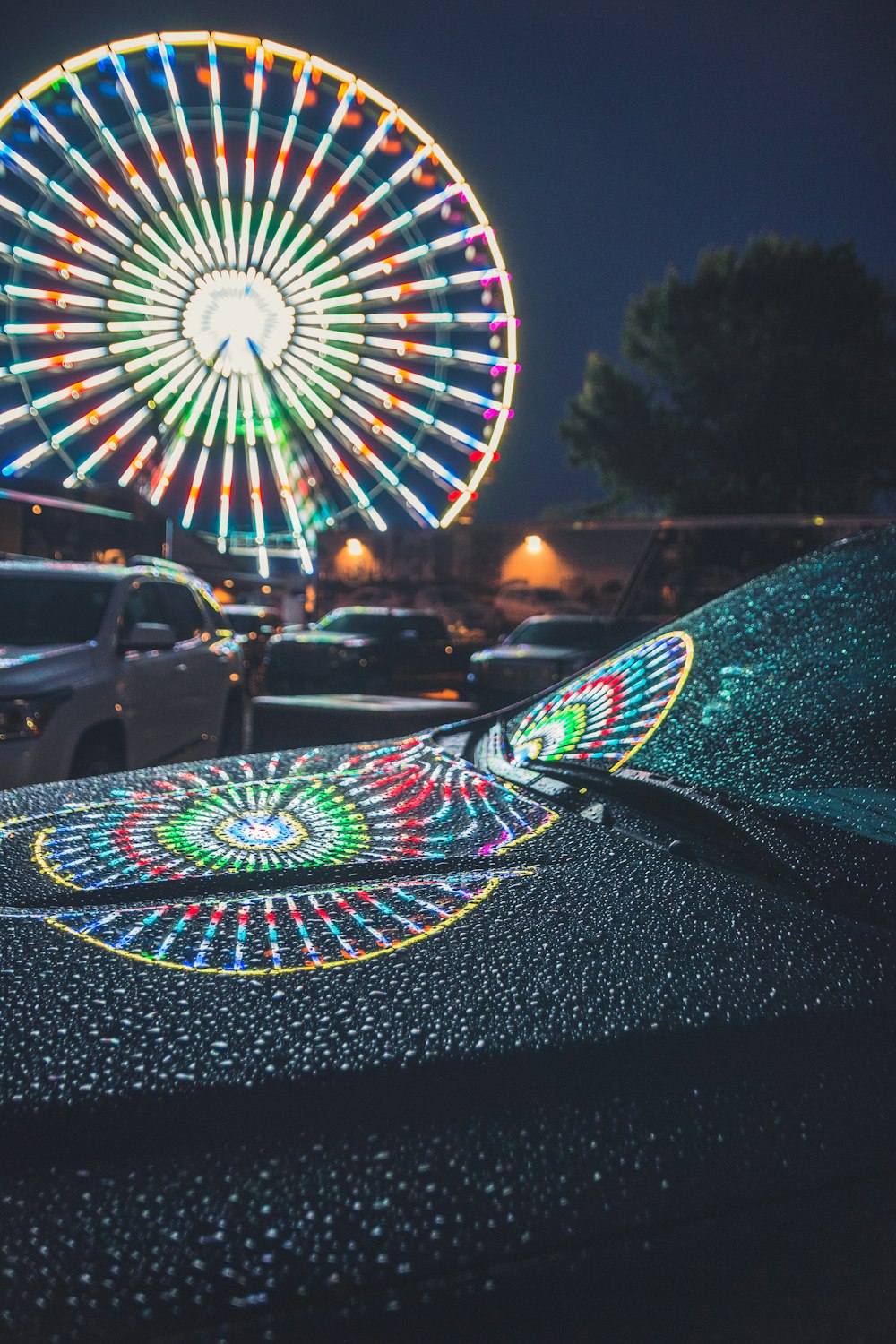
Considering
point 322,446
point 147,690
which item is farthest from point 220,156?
point 147,690

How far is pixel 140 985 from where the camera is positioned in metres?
0.95

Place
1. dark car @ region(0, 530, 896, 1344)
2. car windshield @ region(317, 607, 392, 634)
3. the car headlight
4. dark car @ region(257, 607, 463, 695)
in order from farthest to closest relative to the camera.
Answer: car windshield @ region(317, 607, 392, 634) → dark car @ region(257, 607, 463, 695) → the car headlight → dark car @ region(0, 530, 896, 1344)

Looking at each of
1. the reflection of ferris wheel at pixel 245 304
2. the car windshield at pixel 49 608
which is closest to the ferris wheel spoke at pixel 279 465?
the reflection of ferris wheel at pixel 245 304

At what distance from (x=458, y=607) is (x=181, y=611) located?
12.5 meters

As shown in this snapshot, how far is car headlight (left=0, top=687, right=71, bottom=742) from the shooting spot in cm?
422

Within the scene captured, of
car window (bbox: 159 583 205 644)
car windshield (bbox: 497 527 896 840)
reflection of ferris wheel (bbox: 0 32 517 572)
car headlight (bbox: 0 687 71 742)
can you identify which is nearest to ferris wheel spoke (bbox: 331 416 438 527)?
reflection of ferris wheel (bbox: 0 32 517 572)

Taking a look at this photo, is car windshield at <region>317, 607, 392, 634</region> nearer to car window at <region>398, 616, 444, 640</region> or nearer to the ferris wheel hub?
car window at <region>398, 616, 444, 640</region>

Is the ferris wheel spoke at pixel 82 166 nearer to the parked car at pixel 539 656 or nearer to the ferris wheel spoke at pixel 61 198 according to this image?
the ferris wheel spoke at pixel 61 198

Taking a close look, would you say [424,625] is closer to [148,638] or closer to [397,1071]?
[148,638]

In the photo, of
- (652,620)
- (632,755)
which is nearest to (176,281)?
(652,620)

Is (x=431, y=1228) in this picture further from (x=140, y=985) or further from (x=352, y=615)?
(x=352, y=615)

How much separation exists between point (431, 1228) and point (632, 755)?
3.57ft

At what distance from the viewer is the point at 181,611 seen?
6.39m

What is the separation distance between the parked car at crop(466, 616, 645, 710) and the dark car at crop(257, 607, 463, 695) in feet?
7.73
